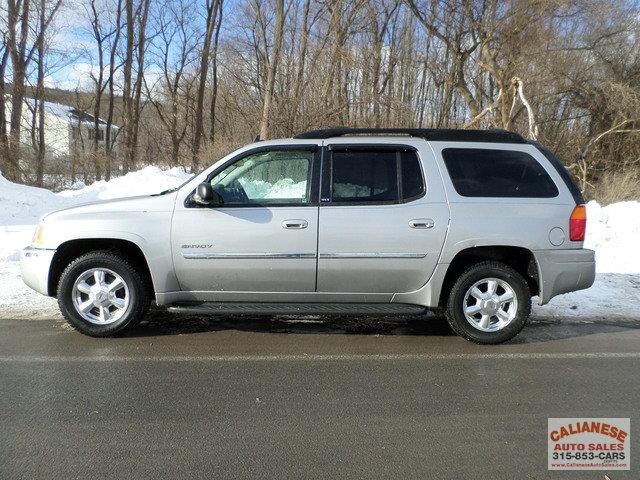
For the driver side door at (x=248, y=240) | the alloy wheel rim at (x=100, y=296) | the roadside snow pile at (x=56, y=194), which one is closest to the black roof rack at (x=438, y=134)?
the driver side door at (x=248, y=240)

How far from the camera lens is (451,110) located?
1061 inches

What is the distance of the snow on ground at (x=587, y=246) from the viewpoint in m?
6.24

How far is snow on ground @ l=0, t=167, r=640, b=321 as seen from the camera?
246 inches

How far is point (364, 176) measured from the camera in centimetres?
521

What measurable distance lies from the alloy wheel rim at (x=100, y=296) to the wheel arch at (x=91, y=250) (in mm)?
236

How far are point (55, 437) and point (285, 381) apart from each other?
1.64m

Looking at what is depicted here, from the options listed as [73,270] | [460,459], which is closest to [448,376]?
[460,459]

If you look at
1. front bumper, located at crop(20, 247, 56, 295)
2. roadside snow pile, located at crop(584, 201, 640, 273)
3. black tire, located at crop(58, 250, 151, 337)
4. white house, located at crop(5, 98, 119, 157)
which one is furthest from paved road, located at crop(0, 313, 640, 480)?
white house, located at crop(5, 98, 119, 157)

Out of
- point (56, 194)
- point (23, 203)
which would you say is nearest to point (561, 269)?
point (23, 203)

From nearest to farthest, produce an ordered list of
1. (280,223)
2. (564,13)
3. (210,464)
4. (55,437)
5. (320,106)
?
1. (210,464)
2. (55,437)
3. (280,223)
4. (320,106)
5. (564,13)

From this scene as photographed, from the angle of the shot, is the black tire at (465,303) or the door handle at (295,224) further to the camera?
the black tire at (465,303)

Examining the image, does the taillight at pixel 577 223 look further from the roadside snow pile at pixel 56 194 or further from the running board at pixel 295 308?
the roadside snow pile at pixel 56 194

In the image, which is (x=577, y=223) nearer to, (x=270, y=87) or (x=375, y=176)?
(x=375, y=176)

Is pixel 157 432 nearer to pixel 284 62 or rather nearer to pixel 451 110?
pixel 284 62
